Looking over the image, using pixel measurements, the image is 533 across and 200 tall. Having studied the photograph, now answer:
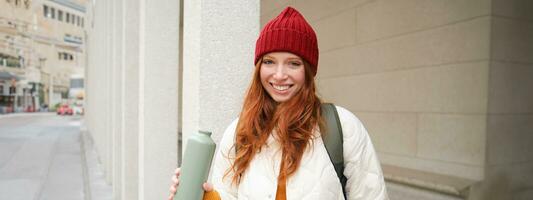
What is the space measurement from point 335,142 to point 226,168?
1.67ft

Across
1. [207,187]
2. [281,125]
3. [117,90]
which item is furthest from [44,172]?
[281,125]

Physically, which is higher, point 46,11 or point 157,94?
point 46,11

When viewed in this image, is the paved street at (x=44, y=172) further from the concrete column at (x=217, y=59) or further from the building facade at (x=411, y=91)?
the concrete column at (x=217, y=59)

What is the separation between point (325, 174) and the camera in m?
1.41

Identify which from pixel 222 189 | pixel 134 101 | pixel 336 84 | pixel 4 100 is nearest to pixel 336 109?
pixel 222 189

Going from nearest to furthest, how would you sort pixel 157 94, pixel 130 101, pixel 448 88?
pixel 157 94, pixel 130 101, pixel 448 88

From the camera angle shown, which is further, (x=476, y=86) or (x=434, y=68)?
(x=434, y=68)

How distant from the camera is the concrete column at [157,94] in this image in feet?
9.59

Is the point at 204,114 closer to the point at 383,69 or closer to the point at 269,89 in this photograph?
the point at 269,89

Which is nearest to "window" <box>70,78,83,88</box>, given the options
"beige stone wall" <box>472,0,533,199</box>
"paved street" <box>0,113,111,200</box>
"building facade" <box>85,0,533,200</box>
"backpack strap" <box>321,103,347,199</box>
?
"paved street" <box>0,113,111,200</box>

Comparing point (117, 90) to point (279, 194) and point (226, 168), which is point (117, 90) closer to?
point (226, 168)

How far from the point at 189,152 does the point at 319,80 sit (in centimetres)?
548

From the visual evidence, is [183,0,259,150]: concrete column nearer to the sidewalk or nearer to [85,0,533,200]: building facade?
[85,0,533,200]: building facade

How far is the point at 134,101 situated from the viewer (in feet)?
13.8
